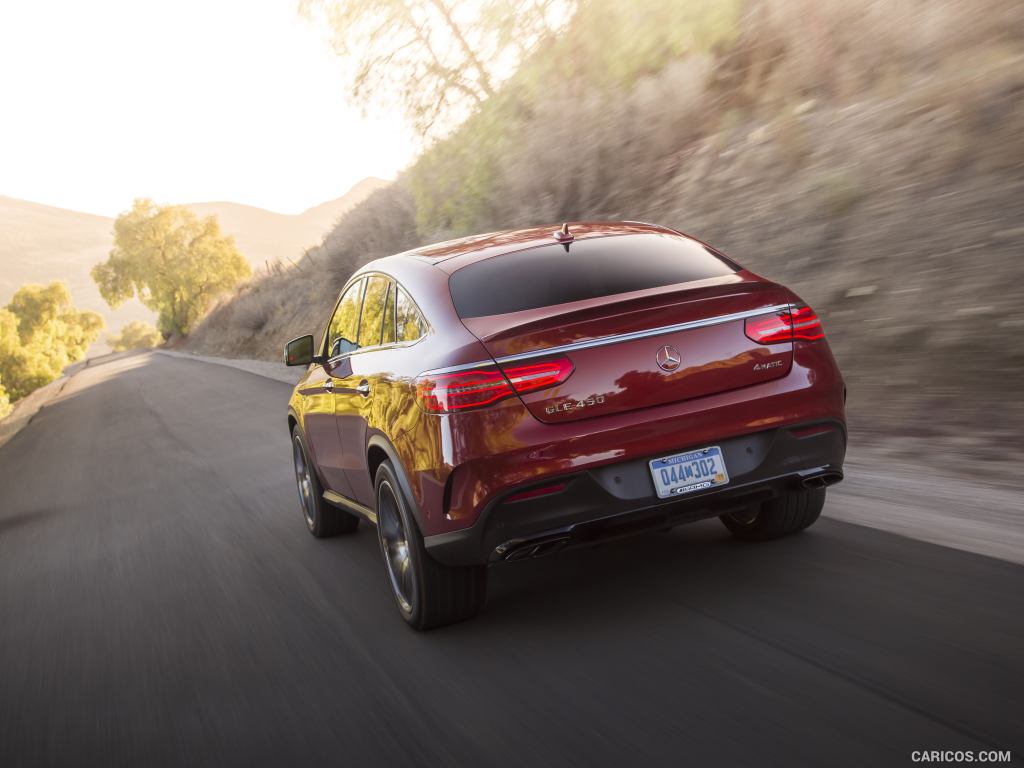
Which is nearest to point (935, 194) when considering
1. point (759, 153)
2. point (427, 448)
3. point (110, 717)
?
point (759, 153)

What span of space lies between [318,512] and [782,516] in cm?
323

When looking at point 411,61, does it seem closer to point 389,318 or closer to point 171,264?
point 389,318

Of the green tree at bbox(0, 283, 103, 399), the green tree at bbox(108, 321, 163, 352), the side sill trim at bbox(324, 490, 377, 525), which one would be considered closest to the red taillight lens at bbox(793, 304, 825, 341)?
the side sill trim at bbox(324, 490, 377, 525)

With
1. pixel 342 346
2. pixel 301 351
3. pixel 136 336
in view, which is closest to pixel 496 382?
pixel 342 346

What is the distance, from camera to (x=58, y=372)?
95500 millimetres

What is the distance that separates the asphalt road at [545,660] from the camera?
10.8 feet

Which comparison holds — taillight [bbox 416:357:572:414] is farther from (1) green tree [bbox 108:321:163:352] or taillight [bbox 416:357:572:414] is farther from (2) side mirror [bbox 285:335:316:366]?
Result: (1) green tree [bbox 108:321:163:352]

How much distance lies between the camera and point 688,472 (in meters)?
4.14

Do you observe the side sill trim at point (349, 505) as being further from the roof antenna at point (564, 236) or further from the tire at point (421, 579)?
the roof antenna at point (564, 236)

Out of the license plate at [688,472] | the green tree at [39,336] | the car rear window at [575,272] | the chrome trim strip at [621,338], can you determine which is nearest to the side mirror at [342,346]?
the car rear window at [575,272]

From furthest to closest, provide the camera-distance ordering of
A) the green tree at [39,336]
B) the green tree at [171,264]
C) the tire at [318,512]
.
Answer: the green tree at [39,336], the green tree at [171,264], the tire at [318,512]

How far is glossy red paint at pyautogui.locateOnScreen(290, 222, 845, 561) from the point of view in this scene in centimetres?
402

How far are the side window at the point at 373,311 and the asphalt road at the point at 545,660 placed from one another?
1.38m

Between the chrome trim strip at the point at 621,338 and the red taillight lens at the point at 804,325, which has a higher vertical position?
the chrome trim strip at the point at 621,338
